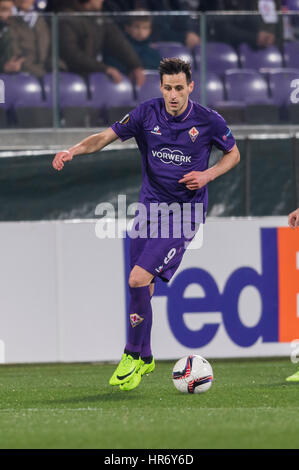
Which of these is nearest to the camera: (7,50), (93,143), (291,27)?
(93,143)

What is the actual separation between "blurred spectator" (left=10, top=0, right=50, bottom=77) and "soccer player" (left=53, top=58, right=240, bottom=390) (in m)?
4.52

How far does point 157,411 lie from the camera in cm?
650

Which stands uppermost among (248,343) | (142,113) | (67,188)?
(142,113)

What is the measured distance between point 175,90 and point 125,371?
2.06 meters

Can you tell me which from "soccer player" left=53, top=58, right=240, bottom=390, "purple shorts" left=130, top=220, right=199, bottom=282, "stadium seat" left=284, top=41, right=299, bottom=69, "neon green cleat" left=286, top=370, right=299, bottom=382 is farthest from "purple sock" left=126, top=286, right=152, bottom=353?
"stadium seat" left=284, top=41, right=299, bottom=69

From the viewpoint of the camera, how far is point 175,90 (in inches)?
298

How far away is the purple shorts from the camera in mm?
7625

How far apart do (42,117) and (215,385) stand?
5.07m

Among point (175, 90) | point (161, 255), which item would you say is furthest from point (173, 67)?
point (161, 255)

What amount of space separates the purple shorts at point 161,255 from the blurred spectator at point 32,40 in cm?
488

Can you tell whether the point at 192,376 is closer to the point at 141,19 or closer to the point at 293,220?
the point at 293,220

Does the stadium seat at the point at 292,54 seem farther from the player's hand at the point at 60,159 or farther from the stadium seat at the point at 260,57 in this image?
the player's hand at the point at 60,159
